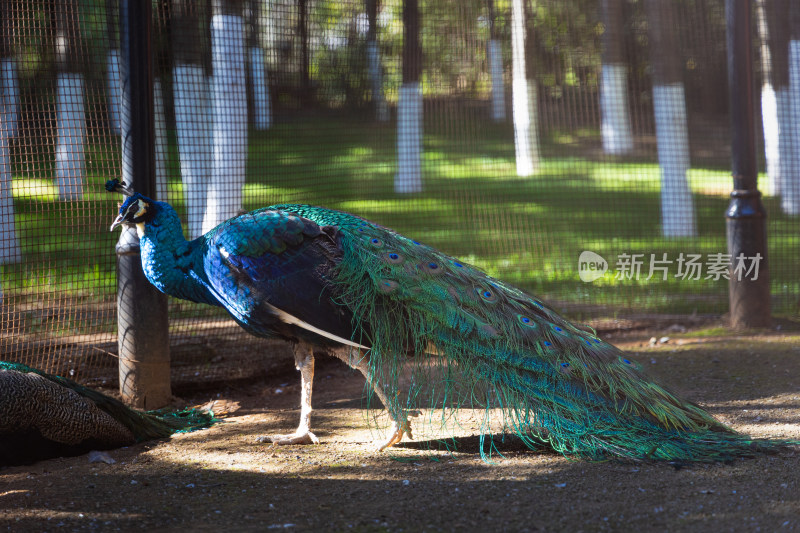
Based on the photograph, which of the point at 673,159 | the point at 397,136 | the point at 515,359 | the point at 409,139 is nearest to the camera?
the point at 515,359

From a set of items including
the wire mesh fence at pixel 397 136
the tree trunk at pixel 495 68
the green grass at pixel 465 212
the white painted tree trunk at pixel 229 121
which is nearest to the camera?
the wire mesh fence at pixel 397 136

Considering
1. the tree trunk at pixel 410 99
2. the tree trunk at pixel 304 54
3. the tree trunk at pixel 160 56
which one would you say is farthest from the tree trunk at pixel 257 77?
the tree trunk at pixel 410 99

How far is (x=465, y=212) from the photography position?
8336 millimetres

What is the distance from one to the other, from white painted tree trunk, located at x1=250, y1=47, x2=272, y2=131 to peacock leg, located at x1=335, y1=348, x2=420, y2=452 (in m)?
3.68

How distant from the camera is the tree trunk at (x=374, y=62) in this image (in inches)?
297

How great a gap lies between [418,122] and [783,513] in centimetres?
584

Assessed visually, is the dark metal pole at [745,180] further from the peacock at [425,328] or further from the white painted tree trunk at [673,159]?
the peacock at [425,328]

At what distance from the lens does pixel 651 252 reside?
32.0 feet

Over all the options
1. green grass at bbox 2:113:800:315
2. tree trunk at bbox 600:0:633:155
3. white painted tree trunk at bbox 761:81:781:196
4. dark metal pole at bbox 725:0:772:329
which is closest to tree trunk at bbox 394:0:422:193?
green grass at bbox 2:113:800:315

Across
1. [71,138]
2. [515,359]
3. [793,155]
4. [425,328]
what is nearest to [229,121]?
[71,138]

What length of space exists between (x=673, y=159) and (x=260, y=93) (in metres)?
5.68

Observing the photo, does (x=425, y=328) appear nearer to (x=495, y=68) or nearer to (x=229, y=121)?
(x=229, y=121)

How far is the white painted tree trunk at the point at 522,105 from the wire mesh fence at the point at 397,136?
0.10 ft

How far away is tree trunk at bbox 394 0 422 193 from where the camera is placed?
7812 millimetres
